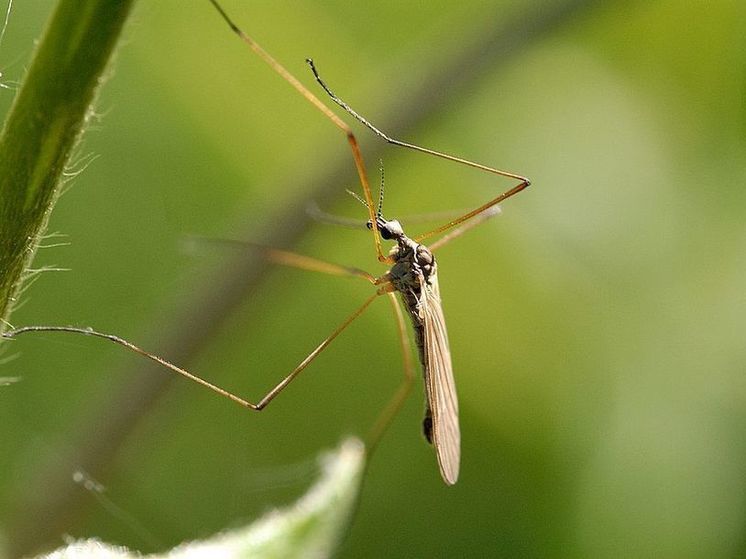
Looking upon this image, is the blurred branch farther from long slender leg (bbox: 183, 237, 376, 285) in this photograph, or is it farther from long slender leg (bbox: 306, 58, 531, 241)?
long slender leg (bbox: 306, 58, 531, 241)

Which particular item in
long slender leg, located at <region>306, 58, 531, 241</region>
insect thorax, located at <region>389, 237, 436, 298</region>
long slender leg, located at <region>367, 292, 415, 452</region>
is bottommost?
long slender leg, located at <region>367, 292, 415, 452</region>

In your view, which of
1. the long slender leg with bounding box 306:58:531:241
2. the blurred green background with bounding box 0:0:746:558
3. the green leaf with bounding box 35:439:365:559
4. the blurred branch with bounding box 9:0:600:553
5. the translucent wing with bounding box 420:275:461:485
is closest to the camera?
the green leaf with bounding box 35:439:365:559

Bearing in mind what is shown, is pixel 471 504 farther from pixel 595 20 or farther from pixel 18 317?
pixel 595 20

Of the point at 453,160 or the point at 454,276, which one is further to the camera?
the point at 454,276

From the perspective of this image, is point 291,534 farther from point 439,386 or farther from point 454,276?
point 454,276

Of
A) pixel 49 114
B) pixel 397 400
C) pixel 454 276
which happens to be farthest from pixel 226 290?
pixel 49 114

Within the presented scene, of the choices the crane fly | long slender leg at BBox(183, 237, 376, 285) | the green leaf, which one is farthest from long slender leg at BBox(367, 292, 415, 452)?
the green leaf
